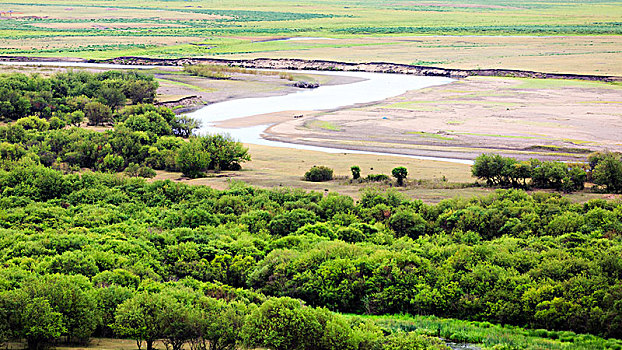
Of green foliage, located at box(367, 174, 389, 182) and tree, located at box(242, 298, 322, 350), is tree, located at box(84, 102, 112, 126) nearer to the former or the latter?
green foliage, located at box(367, 174, 389, 182)

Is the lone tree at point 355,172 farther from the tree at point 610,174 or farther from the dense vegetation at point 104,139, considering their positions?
the tree at point 610,174

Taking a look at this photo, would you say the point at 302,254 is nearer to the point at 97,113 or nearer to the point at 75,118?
the point at 75,118

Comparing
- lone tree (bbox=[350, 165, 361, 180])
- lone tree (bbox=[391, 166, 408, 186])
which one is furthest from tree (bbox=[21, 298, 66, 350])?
lone tree (bbox=[350, 165, 361, 180])

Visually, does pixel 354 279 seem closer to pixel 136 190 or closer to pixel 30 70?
pixel 136 190

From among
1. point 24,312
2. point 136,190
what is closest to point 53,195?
point 136,190

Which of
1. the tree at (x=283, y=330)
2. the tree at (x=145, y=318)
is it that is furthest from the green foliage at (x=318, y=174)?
the tree at (x=283, y=330)

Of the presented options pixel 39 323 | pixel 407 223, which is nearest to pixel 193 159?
pixel 407 223

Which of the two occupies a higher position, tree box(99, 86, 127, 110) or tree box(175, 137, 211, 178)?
tree box(99, 86, 127, 110)
